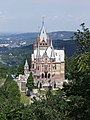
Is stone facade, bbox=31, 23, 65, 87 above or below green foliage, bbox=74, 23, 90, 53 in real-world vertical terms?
below

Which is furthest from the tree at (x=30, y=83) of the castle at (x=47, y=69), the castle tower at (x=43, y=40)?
the castle tower at (x=43, y=40)

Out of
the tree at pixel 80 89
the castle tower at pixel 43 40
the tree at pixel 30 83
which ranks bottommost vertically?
the tree at pixel 30 83

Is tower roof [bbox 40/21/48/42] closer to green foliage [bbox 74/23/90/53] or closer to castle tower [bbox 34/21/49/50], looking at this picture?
castle tower [bbox 34/21/49/50]

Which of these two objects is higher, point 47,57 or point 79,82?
point 79,82

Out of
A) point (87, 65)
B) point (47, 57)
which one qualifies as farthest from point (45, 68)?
point (87, 65)

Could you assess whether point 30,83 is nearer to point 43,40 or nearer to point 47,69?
point 47,69

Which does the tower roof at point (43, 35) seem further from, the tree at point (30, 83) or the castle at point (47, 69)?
the tree at point (30, 83)

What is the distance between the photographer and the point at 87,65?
12977 millimetres

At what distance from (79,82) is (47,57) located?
5226cm

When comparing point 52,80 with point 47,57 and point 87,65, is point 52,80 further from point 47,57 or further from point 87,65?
point 87,65

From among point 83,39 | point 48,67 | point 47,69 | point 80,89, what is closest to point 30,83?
point 47,69

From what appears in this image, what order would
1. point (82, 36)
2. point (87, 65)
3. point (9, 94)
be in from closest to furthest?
point (87, 65) → point (82, 36) → point (9, 94)

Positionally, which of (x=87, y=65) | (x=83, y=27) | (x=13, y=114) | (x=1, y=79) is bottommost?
(x=1, y=79)

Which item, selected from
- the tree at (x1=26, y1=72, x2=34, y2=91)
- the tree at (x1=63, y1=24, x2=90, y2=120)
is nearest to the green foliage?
the tree at (x1=63, y1=24, x2=90, y2=120)
